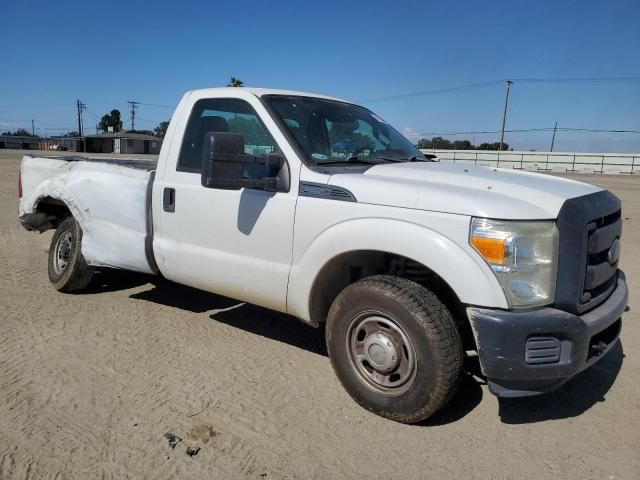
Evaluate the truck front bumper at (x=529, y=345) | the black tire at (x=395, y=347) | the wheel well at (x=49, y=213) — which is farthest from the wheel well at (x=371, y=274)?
the wheel well at (x=49, y=213)

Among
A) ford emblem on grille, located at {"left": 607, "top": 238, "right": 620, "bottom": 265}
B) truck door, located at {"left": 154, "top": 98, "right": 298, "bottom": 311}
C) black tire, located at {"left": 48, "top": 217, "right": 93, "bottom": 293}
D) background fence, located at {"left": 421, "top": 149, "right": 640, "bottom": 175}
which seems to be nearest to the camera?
ford emblem on grille, located at {"left": 607, "top": 238, "right": 620, "bottom": 265}

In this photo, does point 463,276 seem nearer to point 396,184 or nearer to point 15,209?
point 396,184

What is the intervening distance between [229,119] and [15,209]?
9.15m

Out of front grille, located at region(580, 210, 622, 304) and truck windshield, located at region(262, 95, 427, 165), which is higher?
truck windshield, located at region(262, 95, 427, 165)

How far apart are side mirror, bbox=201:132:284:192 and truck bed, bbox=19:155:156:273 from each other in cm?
127

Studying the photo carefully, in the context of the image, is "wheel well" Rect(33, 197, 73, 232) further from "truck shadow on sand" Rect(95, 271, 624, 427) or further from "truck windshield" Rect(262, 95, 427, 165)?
"truck windshield" Rect(262, 95, 427, 165)

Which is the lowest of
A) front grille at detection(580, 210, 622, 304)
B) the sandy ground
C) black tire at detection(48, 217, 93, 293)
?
the sandy ground

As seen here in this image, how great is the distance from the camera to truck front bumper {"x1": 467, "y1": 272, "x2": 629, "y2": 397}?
2775mm

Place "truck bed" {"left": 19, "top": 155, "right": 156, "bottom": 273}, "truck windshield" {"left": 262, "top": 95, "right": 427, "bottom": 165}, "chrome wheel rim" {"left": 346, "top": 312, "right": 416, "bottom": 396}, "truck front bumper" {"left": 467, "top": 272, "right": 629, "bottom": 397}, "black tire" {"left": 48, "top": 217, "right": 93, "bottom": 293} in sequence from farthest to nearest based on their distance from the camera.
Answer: "black tire" {"left": 48, "top": 217, "right": 93, "bottom": 293} → "truck bed" {"left": 19, "top": 155, "right": 156, "bottom": 273} → "truck windshield" {"left": 262, "top": 95, "right": 427, "bottom": 165} → "chrome wheel rim" {"left": 346, "top": 312, "right": 416, "bottom": 396} → "truck front bumper" {"left": 467, "top": 272, "right": 629, "bottom": 397}

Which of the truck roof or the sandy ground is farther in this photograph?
the truck roof

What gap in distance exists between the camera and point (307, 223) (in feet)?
11.5

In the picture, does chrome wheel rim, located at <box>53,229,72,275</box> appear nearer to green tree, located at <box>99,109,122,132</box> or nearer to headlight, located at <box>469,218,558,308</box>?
headlight, located at <box>469,218,558,308</box>

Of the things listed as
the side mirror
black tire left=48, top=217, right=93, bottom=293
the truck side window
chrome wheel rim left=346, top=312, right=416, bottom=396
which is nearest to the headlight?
chrome wheel rim left=346, top=312, right=416, bottom=396

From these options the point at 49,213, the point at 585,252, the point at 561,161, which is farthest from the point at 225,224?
the point at 561,161
